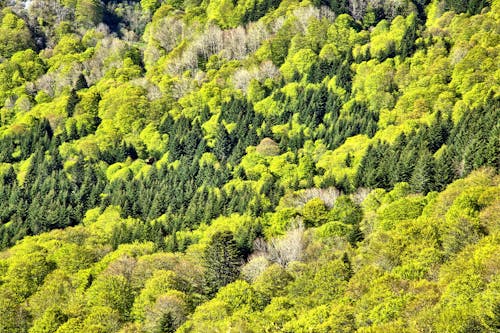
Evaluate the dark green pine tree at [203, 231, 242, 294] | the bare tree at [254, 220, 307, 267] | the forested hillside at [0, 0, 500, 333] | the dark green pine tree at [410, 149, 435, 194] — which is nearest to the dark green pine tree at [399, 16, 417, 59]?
the forested hillside at [0, 0, 500, 333]

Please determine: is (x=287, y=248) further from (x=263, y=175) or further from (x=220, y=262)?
(x=263, y=175)

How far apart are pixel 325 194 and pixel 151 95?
233ft

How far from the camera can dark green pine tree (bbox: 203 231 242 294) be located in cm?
8688

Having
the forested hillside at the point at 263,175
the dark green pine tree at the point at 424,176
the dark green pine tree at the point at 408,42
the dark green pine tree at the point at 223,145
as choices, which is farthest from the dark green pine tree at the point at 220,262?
the dark green pine tree at the point at 408,42

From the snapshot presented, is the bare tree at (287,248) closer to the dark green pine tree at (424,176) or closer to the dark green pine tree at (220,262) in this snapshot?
the dark green pine tree at (220,262)

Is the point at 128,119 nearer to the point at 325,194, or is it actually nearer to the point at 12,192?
the point at 12,192

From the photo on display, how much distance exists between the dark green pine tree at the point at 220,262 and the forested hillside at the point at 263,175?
251 mm

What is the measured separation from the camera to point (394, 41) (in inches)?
5906

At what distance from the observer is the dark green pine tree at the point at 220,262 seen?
86875 mm

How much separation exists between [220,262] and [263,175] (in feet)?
121

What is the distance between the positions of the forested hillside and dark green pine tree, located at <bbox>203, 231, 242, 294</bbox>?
25 centimetres

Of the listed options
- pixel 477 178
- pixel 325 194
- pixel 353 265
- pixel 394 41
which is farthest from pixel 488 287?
pixel 394 41

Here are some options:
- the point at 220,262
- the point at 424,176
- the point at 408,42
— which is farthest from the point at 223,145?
the point at 220,262

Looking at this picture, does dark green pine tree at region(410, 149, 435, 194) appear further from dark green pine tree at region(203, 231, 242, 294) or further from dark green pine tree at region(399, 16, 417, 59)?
dark green pine tree at region(399, 16, 417, 59)
